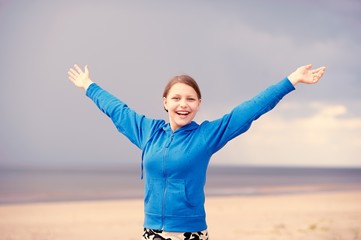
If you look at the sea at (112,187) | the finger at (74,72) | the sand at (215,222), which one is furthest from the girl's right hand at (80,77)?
the sea at (112,187)

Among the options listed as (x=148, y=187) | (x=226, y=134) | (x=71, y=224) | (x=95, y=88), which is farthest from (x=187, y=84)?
(x=71, y=224)

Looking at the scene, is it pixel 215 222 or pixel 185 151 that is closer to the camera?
pixel 185 151

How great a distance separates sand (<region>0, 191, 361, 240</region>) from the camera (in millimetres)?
9273

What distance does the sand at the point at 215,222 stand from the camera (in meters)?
9.27

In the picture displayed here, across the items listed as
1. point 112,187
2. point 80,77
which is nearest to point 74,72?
point 80,77

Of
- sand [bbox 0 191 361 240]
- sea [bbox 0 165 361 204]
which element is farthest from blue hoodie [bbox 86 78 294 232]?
sea [bbox 0 165 361 204]

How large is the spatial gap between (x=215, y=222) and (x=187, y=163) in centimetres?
829

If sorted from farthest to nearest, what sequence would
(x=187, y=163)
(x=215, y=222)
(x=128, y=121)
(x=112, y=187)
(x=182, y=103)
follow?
(x=112, y=187) < (x=215, y=222) < (x=128, y=121) < (x=182, y=103) < (x=187, y=163)

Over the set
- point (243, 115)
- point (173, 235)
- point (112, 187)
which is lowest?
point (173, 235)

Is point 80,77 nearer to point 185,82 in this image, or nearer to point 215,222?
point 185,82

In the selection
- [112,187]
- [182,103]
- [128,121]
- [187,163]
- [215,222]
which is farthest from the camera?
[112,187]

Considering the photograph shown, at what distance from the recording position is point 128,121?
335cm

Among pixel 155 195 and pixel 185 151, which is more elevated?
pixel 185 151

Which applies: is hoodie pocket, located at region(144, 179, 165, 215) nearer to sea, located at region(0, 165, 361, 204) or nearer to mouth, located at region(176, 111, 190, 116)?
mouth, located at region(176, 111, 190, 116)
